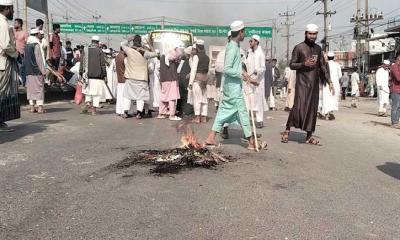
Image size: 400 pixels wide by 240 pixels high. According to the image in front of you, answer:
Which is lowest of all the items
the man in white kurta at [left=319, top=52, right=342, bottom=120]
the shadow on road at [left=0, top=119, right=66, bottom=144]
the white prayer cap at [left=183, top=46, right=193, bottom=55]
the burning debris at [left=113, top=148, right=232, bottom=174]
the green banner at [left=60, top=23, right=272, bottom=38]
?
the burning debris at [left=113, top=148, right=232, bottom=174]

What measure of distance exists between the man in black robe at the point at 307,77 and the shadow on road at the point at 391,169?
1627mm

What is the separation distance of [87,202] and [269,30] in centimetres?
4692

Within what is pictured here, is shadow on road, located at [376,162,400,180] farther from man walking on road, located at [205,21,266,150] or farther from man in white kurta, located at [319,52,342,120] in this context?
man in white kurta, located at [319,52,342,120]

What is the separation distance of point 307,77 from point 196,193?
4.23 meters

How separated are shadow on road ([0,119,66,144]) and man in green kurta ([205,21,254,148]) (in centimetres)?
322

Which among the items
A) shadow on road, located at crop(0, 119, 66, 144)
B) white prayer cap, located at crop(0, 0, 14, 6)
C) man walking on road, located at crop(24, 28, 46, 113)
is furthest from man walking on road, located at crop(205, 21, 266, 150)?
man walking on road, located at crop(24, 28, 46, 113)

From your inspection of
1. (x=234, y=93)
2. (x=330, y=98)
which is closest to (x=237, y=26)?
(x=234, y=93)

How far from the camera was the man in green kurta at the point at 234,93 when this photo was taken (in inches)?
309

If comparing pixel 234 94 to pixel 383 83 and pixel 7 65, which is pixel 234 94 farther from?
pixel 383 83

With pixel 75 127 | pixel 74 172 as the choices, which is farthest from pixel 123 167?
pixel 75 127

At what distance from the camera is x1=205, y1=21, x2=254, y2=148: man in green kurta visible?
25.7ft

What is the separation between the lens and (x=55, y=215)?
443cm

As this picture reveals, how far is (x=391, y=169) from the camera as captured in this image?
7078 millimetres

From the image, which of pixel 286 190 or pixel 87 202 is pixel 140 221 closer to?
pixel 87 202
